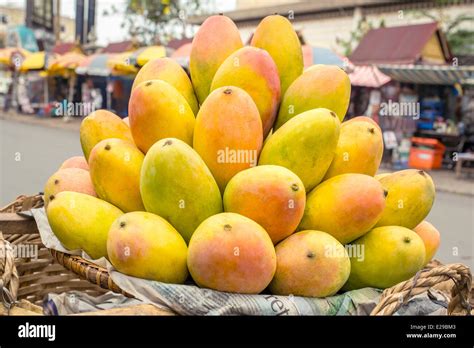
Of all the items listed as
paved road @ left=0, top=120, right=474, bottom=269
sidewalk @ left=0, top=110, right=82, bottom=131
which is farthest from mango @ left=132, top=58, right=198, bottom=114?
sidewalk @ left=0, top=110, right=82, bottom=131

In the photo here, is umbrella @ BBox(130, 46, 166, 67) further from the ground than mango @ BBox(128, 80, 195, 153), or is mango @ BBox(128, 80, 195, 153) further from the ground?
mango @ BBox(128, 80, 195, 153)

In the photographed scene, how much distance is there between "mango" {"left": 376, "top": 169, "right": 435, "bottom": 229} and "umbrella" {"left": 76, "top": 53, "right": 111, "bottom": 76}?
51.0 feet

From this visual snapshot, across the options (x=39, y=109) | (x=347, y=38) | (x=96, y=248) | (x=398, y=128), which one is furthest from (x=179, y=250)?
(x=39, y=109)

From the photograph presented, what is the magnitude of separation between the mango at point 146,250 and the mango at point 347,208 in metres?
0.30

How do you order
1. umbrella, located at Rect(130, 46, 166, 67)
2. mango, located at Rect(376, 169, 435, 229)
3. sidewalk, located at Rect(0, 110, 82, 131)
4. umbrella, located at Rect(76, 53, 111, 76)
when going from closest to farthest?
mango, located at Rect(376, 169, 435, 229) → umbrella, located at Rect(130, 46, 166, 67) → umbrella, located at Rect(76, 53, 111, 76) → sidewalk, located at Rect(0, 110, 82, 131)

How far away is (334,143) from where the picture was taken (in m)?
1.32

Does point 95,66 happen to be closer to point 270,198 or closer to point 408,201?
point 408,201

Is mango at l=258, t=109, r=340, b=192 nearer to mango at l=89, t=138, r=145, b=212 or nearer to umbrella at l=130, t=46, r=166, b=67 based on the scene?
mango at l=89, t=138, r=145, b=212

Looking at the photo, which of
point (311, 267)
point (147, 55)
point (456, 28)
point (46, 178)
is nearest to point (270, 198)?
point (311, 267)

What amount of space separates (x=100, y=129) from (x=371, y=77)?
11568 millimetres

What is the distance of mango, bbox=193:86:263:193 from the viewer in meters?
1.29

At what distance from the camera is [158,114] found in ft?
4.45

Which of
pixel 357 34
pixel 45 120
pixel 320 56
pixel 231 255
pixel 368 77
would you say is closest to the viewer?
pixel 231 255

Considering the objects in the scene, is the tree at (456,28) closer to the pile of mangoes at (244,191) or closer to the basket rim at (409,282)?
the pile of mangoes at (244,191)
